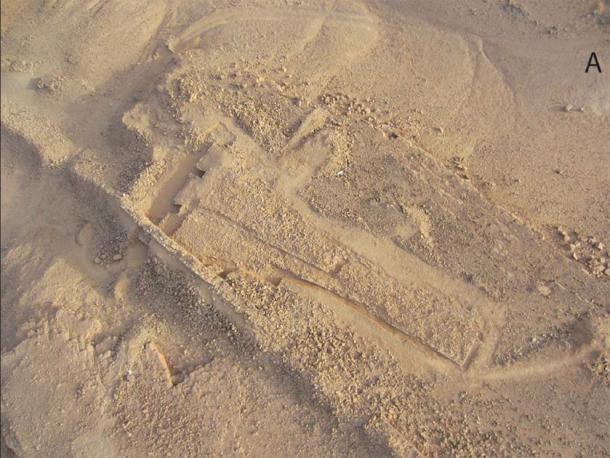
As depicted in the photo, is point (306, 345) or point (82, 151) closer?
point (306, 345)

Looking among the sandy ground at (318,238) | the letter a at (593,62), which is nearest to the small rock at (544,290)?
the sandy ground at (318,238)

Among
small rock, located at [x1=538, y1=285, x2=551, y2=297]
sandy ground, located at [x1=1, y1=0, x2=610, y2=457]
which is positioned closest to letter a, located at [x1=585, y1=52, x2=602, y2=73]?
sandy ground, located at [x1=1, y1=0, x2=610, y2=457]

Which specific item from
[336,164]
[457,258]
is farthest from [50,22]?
[457,258]

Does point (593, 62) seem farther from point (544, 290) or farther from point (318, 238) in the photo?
point (318, 238)

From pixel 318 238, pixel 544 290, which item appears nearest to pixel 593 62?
pixel 544 290

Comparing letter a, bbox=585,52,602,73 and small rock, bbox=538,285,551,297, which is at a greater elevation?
letter a, bbox=585,52,602,73

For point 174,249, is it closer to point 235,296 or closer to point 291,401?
point 235,296

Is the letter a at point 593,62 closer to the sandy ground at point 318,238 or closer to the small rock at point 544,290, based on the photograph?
the sandy ground at point 318,238

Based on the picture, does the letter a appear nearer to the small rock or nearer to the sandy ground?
the sandy ground
